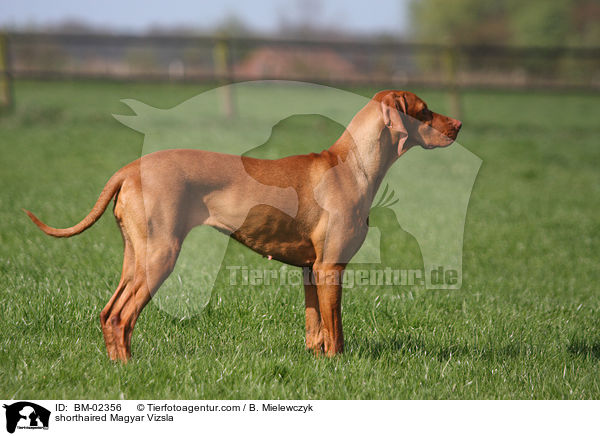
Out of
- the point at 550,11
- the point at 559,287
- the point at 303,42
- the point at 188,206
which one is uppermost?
the point at 550,11

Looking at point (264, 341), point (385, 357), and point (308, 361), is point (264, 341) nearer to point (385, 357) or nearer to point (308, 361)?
point (308, 361)

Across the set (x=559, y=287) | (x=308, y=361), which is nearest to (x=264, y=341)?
(x=308, y=361)

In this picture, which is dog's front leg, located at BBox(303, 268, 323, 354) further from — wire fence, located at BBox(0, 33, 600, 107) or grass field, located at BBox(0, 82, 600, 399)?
wire fence, located at BBox(0, 33, 600, 107)

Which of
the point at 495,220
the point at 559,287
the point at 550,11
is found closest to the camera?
the point at 559,287

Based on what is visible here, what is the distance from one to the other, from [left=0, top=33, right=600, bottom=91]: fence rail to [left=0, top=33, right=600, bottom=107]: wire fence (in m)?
0.02

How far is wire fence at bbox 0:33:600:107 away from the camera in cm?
1412

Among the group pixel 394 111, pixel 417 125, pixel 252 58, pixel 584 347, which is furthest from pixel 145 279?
pixel 252 58

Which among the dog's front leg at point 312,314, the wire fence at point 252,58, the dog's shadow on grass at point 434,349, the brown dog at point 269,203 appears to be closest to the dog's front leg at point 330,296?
the brown dog at point 269,203

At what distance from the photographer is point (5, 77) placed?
45.1 feet

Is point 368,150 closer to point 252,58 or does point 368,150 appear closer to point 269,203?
point 269,203

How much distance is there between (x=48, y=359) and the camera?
362 centimetres
